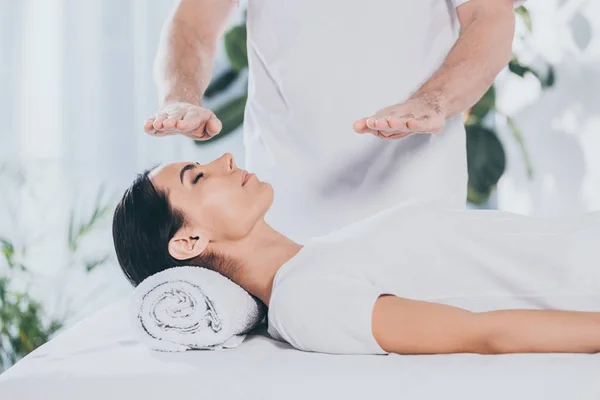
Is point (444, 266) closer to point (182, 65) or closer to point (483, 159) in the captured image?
point (182, 65)

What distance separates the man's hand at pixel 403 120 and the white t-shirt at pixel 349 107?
42 centimetres

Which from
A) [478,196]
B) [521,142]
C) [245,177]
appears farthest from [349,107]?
[521,142]

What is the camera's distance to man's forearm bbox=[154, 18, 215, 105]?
6.17 feet

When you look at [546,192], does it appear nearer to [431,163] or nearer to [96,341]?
[431,163]

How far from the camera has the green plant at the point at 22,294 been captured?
294 centimetres

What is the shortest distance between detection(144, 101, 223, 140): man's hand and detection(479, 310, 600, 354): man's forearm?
663mm

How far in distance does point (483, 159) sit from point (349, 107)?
1393 mm

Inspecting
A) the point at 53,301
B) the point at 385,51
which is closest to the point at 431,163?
the point at 385,51

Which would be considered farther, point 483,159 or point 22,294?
point 483,159

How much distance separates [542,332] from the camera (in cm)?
131

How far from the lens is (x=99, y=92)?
10.8 feet

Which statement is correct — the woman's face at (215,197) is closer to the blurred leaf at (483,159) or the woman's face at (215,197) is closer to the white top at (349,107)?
the white top at (349,107)

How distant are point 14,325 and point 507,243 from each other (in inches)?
80.8

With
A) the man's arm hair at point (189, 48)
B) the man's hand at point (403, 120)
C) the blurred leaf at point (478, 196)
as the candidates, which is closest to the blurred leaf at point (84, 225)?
the man's arm hair at point (189, 48)
